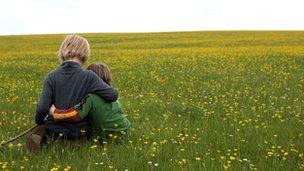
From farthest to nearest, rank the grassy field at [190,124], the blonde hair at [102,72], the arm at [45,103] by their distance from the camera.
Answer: the blonde hair at [102,72] → the arm at [45,103] → the grassy field at [190,124]

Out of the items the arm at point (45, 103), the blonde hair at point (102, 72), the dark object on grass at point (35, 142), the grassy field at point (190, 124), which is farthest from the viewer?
the blonde hair at point (102, 72)

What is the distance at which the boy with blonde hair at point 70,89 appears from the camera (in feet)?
21.2

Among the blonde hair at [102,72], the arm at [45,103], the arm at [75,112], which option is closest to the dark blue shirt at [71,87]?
the arm at [45,103]

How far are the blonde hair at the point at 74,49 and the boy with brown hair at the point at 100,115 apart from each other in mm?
482

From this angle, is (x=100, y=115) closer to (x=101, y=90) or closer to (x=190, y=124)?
(x=101, y=90)

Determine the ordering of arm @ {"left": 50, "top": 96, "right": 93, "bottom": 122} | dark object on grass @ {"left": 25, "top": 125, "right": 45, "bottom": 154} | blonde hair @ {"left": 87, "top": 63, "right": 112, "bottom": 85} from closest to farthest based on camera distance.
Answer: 1. dark object on grass @ {"left": 25, "top": 125, "right": 45, "bottom": 154}
2. arm @ {"left": 50, "top": 96, "right": 93, "bottom": 122}
3. blonde hair @ {"left": 87, "top": 63, "right": 112, "bottom": 85}

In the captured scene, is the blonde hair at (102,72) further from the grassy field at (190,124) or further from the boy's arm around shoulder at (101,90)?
the grassy field at (190,124)

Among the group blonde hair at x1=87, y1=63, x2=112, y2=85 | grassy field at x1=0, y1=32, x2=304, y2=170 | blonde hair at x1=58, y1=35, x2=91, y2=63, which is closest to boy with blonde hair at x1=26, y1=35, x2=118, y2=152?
blonde hair at x1=58, y1=35, x2=91, y2=63

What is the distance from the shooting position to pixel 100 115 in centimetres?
657

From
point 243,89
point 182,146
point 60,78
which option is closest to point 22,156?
point 60,78

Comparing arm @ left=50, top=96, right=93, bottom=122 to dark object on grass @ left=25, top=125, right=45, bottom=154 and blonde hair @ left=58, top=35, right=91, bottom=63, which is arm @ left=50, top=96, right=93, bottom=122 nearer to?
dark object on grass @ left=25, top=125, right=45, bottom=154

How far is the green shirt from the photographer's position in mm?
6441

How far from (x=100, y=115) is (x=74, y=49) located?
2.72 ft

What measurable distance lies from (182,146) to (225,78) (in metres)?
8.50
